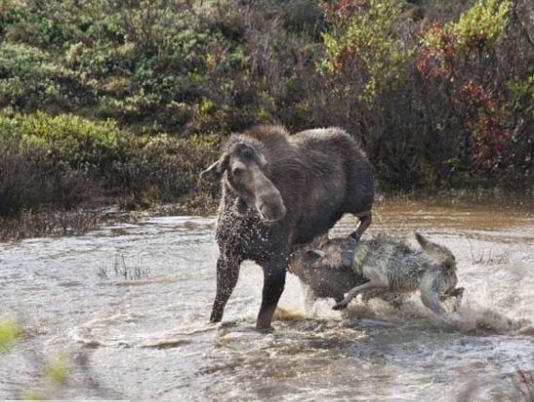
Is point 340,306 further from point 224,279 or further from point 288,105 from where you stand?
point 288,105

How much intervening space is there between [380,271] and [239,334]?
1.12 meters

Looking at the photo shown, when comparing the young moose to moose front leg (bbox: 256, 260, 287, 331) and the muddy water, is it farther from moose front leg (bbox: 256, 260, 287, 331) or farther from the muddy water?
the muddy water

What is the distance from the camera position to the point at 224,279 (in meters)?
7.90

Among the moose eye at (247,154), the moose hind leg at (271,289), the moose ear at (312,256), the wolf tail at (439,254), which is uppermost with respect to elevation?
the moose eye at (247,154)

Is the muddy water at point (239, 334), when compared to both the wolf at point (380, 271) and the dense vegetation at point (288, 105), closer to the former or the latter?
the wolf at point (380, 271)

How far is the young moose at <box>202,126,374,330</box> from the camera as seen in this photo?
7258 mm

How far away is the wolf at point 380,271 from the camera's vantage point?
7598mm

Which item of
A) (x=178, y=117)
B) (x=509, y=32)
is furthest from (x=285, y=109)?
(x=509, y=32)

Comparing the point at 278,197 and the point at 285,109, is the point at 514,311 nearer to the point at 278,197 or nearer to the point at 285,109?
the point at 278,197

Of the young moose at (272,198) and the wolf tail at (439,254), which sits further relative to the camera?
the wolf tail at (439,254)

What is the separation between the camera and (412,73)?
1548 centimetres

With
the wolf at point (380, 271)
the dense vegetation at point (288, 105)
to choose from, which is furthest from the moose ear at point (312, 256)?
the dense vegetation at point (288, 105)

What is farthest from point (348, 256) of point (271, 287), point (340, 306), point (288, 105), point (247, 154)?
point (288, 105)

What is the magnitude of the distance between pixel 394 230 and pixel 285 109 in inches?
229
